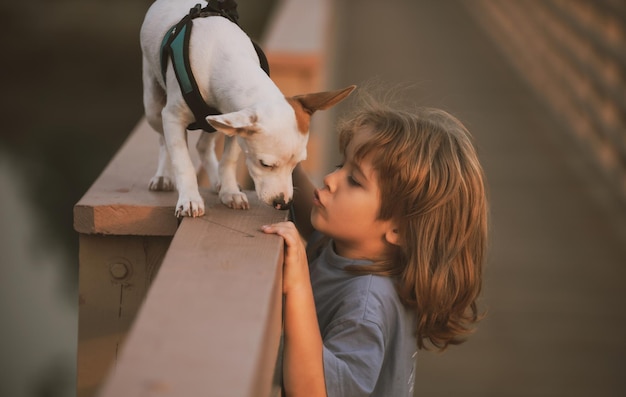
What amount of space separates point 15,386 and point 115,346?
3017 millimetres

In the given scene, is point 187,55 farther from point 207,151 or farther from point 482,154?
point 482,154

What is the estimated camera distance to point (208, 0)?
2156 mm

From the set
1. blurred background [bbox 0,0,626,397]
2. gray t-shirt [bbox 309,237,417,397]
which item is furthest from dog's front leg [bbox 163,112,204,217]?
blurred background [bbox 0,0,626,397]

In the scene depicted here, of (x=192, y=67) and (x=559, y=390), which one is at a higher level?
(x=192, y=67)

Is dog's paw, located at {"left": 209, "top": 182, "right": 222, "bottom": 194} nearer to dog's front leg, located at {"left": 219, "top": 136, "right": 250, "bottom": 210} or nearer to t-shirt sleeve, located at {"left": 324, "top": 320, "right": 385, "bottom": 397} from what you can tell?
dog's front leg, located at {"left": 219, "top": 136, "right": 250, "bottom": 210}

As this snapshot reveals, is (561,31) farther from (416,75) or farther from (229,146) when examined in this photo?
(229,146)

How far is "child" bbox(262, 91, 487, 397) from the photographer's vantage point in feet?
6.74

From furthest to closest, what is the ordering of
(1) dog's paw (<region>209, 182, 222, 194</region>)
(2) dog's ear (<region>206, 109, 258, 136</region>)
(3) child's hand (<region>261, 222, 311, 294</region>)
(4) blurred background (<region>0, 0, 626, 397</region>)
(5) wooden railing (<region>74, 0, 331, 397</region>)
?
(4) blurred background (<region>0, 0, 626, 397</region>) → (1) dog's paw (<region>209, 182, 222, 194</region>) → (2) dog's ear (<region>206, 109, 258, 136</region>) → (3) child's hand (<region>261, 222, 311, 294</region>) → (5) wooden railing (<region>74, 0, 331, 397</region>)

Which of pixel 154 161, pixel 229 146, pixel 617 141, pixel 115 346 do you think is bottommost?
pixel 617 141

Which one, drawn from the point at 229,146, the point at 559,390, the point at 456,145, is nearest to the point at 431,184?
the point at 456,145

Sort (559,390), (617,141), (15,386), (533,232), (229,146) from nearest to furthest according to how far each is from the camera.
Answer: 1. (229,146)
2. (559,390)
3. (15,386)
4. (533,232)
5. (617,141)

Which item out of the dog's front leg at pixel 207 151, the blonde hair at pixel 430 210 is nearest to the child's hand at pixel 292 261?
the blonde hair at pixel 430 210

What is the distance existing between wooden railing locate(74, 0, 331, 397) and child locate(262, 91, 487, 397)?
0.19 metres

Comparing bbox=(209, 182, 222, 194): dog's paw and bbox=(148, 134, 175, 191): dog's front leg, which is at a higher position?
bbox=(148, 134, 175, 191): dog's front leg
